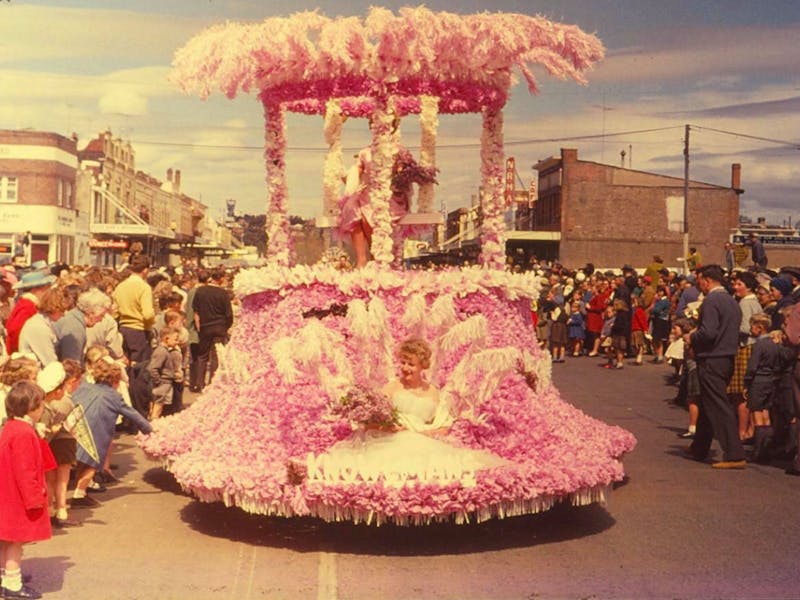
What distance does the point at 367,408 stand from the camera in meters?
8.53

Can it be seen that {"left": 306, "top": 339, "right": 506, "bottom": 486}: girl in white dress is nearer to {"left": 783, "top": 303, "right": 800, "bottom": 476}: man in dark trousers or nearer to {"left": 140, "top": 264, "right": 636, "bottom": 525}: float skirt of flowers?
{"left": 140, "top": 264, "right": 636, "bottom": 525}: float skirt of flowers

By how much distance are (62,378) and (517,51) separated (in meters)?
4.48

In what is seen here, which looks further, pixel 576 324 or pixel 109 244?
pixel 109 244

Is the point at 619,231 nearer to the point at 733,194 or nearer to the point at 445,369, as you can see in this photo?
the point at 733,194

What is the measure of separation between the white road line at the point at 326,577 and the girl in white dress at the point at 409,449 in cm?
50

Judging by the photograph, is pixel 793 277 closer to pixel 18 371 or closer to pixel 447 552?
pixel 447 552

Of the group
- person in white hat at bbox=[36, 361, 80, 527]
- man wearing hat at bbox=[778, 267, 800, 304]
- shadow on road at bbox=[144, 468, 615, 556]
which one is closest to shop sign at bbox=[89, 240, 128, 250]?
man wearing hat at bbox=[778, 267, 800, 304]

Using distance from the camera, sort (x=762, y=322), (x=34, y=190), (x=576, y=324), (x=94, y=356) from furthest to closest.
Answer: (x=34, y=190) → (x=576, y=324) → (x=762, y=322) → (x=94, y=356)

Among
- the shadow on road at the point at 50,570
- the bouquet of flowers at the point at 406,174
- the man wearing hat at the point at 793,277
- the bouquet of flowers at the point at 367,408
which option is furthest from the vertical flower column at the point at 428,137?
the shadow on road at the point at 50,570

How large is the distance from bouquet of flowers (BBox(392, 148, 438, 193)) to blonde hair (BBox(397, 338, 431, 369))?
310 cm

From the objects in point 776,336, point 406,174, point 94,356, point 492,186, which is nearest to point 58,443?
point 94,356

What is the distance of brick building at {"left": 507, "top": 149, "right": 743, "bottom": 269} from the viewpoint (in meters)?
69.3

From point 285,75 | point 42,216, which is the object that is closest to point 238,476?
point 285,75

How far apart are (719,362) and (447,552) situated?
4.82m
